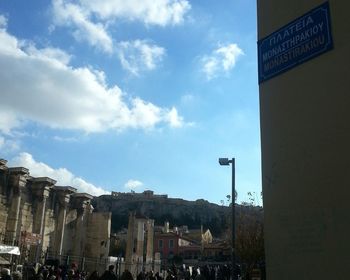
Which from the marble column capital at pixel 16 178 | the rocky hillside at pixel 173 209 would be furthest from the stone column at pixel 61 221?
the rocky hillside at pixel 173 209

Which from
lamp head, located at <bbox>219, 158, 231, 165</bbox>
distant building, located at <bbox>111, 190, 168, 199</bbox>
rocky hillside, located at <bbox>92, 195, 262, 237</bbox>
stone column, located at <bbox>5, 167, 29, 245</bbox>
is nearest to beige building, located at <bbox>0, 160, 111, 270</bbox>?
stone column, located at <bbox>5, 167, 29, 245</bbox>

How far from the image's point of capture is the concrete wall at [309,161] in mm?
4973

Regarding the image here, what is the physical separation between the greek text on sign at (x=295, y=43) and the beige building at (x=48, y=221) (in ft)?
68.1

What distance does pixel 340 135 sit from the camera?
506cm

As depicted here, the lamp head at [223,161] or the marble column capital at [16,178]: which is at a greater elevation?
the marble column capital at [16,178]

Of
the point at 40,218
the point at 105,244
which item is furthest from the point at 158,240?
the point at 40,218

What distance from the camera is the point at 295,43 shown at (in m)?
5.84

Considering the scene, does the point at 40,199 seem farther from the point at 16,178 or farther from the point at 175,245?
the point at 175,245

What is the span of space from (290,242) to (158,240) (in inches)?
3675

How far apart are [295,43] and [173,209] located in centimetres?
14378

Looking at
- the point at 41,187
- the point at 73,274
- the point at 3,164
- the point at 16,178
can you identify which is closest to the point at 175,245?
the point at 41,187

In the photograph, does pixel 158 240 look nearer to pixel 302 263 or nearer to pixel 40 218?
pixel 40 218

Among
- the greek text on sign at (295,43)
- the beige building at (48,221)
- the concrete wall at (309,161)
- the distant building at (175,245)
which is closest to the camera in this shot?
the concrete wall at (309,161)

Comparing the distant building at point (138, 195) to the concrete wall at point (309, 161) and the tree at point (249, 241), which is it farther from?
the concrete wall at point (309, 161)
